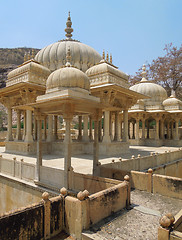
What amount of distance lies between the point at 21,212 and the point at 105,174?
4153 millimetres

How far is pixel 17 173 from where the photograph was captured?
8.24 meters

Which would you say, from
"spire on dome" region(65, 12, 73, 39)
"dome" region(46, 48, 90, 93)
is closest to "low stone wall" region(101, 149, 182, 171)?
"dome" region(46, 48, 90, 93)

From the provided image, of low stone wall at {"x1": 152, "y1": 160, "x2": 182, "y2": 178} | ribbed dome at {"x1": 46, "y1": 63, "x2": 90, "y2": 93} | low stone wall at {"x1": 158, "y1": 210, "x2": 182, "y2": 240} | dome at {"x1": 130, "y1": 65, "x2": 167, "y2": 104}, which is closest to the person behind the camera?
low stone wall at {"x1": 158, "y1": 210, "x2": 182, "y2": 240}

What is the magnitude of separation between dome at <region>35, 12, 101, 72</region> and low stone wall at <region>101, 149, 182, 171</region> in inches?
400

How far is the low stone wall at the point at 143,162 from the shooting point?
8.20m

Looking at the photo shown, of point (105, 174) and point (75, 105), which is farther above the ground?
point (75, 105)

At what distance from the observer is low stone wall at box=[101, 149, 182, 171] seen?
26.9 ft

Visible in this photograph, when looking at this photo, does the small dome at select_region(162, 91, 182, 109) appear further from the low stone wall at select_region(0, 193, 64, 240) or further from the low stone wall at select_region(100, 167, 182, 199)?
the low stone wall at select_region(0, 193, 64, 240)

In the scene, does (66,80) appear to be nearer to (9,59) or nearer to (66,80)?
(66,80)

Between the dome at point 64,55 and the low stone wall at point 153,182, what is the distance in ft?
38.8

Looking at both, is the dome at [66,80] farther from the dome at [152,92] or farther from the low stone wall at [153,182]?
the dome at [152,92]

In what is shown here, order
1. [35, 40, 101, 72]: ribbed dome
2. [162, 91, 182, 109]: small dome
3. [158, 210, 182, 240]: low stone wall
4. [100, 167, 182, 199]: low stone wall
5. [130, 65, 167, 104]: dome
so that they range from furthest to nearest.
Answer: [130, 65, 167, 104]: dome
[162, 91, 182, 109]: small dome
[35, 40, 101, 72]: ribbed dome
[100, 167, 182, 199]: low stone wall
[158, 210, 182, 240]: low stone wall

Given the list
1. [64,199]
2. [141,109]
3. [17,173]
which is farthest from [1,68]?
[64,199]

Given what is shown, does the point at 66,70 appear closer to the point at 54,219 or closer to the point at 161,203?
the point at 54,219
